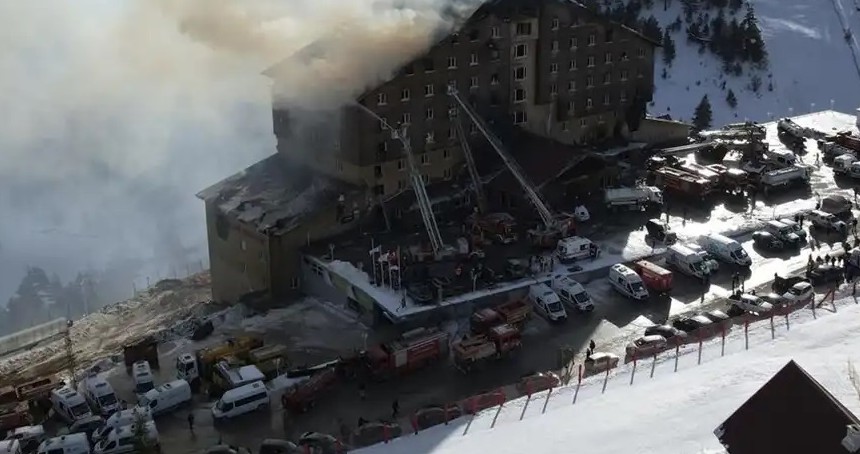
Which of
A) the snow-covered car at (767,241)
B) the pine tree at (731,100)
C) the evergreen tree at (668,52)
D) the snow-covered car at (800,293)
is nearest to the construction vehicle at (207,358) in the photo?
the snow-covered car at (800,293)

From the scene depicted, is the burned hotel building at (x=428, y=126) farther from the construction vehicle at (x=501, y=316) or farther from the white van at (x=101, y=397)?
the white van at (x=101, y=397)

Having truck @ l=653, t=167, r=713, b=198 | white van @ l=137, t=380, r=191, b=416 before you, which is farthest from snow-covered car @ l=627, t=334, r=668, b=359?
truck @ l=653, t=167, r=713, b=198

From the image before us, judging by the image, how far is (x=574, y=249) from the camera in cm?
3744

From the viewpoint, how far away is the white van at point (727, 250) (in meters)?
37.7

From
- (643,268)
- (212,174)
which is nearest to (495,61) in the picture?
(643,268)

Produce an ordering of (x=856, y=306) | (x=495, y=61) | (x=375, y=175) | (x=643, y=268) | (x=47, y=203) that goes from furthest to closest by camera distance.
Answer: (x=47, y=203), (x=495, y=61), (x=375, y=175), (x=643, y=268), (x=856, y=306)

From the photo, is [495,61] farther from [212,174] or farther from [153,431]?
[212,174]

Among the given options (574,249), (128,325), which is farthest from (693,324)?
(128,325)

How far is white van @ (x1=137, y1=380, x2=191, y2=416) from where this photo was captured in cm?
2880

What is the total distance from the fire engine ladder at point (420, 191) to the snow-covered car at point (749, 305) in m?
10.9

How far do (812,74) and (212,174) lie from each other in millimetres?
64328

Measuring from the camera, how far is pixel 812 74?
90.2 metres

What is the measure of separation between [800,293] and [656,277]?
16.2 ft

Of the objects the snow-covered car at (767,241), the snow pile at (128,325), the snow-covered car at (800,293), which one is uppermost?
the snow-covered car at (767,241)
